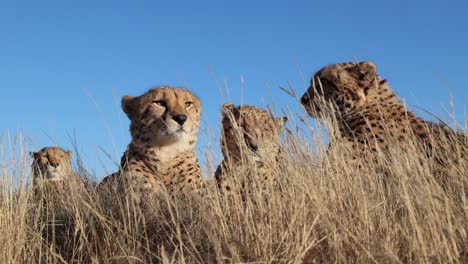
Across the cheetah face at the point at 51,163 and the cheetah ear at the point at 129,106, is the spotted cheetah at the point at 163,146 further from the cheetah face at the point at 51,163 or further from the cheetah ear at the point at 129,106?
the cheetah face at the point at 51,163

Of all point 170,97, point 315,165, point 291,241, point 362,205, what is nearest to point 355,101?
point 170,97

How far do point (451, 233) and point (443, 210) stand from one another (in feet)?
0.77

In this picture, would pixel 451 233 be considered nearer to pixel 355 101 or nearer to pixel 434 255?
pixel 434 255

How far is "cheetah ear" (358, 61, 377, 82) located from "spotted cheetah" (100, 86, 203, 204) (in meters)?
1.35

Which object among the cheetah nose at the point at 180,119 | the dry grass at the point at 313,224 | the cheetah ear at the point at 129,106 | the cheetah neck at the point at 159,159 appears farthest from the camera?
the cheetah ear at the point at 129,106

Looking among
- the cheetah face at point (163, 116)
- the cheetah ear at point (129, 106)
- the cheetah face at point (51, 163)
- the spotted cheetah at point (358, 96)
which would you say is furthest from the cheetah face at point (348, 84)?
the cheetah face at point (51, 163)

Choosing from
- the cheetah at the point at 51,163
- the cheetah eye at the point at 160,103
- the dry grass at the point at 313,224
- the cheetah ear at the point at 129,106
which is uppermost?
the cheetah at the point at 51,163

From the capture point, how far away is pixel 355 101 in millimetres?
4809

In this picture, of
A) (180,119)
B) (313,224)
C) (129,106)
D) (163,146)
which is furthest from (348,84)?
(313,224)

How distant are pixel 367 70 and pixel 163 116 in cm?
162

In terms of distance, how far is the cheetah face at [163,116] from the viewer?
170 inches

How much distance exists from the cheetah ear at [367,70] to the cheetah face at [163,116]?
1.30 metres

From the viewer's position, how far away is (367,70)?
4.81 metres

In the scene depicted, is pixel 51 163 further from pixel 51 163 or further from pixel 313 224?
pixel 313 224
